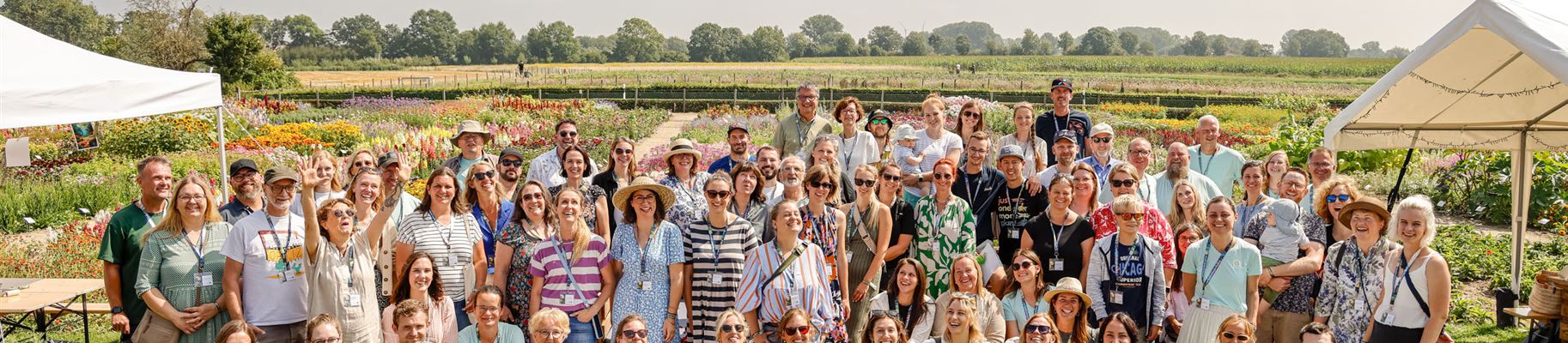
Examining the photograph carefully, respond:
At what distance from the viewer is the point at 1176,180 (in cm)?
758

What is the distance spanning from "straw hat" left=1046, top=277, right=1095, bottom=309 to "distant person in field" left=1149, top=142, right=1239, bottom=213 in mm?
1626

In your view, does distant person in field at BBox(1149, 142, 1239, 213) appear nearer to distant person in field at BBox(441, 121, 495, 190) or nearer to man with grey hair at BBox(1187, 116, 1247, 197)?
man with grey hair at BBox(1187, 116, 1247, 197)

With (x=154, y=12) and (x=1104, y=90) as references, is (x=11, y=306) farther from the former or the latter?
(x=154, y=12)

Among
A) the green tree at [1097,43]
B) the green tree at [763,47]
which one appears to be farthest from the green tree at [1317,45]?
the green tree at [763,47]

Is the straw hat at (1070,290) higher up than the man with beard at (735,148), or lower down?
lower down

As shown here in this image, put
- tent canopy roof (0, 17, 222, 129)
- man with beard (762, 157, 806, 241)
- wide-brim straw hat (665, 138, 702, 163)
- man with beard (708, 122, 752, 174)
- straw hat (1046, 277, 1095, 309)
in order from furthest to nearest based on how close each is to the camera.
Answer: man with beard (708, 122, 752, 174), wide-brim straw hat (665, 138, 702, 163), man with beard (762, 157, 806, 241), tent canopy roof (0, 17, 222, 129), straw hat (1046, 277, 1095, 309)

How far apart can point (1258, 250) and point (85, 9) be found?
123553mm

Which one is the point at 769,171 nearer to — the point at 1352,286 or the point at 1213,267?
the point at 1213,267

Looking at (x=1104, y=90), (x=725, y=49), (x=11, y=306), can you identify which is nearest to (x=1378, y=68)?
(x=1104, y=90)

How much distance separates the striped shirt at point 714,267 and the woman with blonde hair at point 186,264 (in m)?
2.44

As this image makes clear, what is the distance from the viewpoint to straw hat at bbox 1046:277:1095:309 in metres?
6.03

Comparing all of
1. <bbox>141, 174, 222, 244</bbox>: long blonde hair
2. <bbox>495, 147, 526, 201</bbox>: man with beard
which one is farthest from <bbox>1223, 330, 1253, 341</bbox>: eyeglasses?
<bbox>141, 174, 222, 244</bbox>: long blonde hair

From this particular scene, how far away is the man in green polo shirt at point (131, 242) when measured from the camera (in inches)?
227

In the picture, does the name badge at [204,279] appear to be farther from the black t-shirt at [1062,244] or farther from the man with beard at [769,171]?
the black t-shirt at [1062,244]
